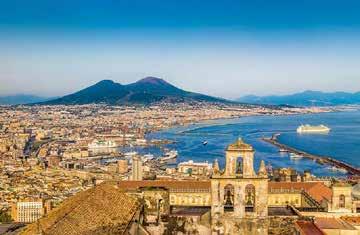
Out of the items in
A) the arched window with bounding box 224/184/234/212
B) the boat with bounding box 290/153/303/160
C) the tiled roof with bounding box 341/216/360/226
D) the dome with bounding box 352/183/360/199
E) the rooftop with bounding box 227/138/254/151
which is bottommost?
the boat with bounding box 290/153/303/160

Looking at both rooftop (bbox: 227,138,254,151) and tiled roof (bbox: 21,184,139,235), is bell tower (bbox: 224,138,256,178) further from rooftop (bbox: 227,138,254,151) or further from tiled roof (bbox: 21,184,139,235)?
tiled roof (bbox: 21,184,139,235)

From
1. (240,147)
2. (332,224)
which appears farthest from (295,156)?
(240,147)

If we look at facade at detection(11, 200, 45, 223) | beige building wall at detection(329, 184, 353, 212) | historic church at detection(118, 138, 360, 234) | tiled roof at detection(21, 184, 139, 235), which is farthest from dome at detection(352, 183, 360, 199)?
facade at detection(11, 200, 45, 223)

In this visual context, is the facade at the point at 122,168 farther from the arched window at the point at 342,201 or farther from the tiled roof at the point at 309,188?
the arched window at the point at 342,201

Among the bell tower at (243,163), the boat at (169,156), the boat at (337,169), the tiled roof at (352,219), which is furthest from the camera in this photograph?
the boat at (169,156)

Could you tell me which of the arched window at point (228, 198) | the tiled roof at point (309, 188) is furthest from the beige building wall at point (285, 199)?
the arched window at point (228, 198)

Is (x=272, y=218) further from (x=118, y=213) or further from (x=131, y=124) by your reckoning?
(x=131, y=124)
